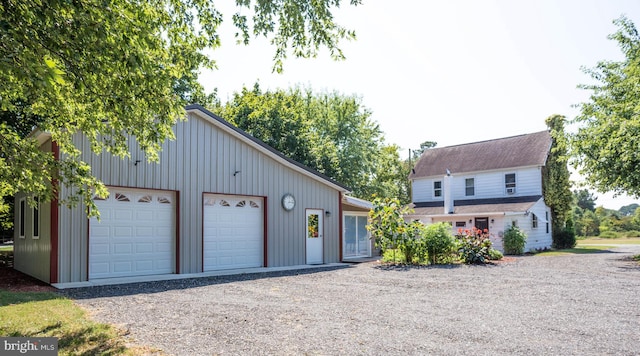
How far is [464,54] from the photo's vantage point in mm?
11789

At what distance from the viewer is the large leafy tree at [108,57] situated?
4.37 m

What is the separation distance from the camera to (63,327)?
5.60m

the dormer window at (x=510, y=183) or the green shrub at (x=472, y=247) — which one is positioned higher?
the dormer window at (x=510, y=183)

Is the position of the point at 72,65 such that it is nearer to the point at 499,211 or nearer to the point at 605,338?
the point at 605,338

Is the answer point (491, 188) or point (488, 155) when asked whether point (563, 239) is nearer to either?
point (491, 188)

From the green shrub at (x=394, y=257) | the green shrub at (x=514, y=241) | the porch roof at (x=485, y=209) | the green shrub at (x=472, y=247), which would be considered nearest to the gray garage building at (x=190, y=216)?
the green shrub at (x=394, y=257)

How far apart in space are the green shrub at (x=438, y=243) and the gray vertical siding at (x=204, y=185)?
10.9 feet

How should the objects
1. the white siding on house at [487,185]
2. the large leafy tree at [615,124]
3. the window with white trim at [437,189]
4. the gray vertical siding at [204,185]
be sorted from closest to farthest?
the gray vertical siding at [204,185] → the large leafy tree at [615,124] → the white siding on house at [487,185] → the window with white trim at [437,189]

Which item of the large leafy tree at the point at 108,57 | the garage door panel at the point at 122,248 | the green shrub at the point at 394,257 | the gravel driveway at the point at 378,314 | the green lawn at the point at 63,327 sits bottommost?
the green shrub at the point at 394,257

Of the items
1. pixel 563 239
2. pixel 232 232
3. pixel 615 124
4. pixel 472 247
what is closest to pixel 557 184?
pixel 563 239

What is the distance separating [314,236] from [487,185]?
15.0 meters

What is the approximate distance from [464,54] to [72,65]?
32.1 ft

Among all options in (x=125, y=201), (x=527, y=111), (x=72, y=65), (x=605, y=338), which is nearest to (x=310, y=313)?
(x=605, y=338)

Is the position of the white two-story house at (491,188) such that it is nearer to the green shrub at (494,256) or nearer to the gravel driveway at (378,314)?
the green shrub at (494,256)
